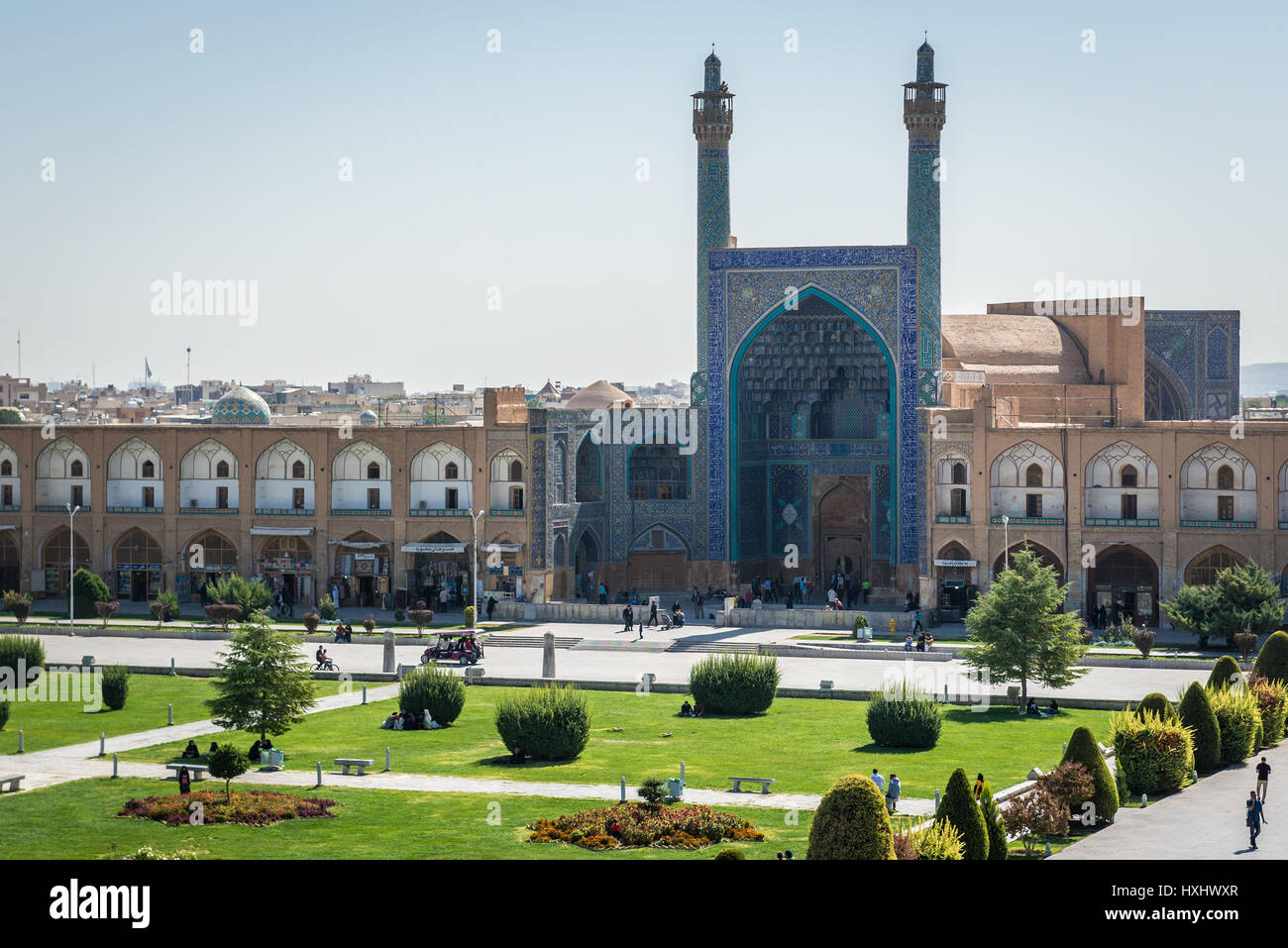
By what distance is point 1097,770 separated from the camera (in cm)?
2431

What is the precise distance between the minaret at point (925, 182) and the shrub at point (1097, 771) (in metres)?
29.7

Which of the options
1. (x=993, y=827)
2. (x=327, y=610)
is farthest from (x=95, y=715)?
(x=993, y=827)

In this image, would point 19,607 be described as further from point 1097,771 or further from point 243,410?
point 1097,771

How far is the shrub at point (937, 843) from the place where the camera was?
19359mm

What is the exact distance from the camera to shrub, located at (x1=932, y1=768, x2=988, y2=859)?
2034cm

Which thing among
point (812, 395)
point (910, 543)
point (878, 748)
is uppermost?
point (812, 395)

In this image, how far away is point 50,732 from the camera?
32.2 metres

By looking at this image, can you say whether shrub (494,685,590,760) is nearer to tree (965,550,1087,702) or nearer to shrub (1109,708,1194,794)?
shrub (1109,708,1194,794)

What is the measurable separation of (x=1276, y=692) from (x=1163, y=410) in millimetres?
39183

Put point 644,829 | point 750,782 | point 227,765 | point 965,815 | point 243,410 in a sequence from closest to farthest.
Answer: point 965,815
point 644,829
point 227,765
point 750,782
point 243,410

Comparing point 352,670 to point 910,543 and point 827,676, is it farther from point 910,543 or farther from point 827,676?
point 910,543

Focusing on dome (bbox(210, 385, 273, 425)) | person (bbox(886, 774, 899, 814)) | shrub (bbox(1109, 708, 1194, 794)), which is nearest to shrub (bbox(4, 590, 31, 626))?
dome (bbox(210, 385, 273, 425))

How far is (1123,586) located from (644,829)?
2840 cm
